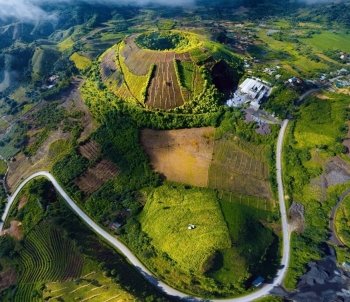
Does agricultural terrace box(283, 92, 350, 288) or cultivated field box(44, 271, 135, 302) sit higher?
agricultural terrace box(283, 92, 350, 288)

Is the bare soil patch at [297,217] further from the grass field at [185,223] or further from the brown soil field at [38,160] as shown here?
the brown soil field at [38,160]

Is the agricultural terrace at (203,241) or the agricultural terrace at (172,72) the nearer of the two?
the agricultural terrace at (203,241)

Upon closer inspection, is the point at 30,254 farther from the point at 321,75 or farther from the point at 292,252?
the point at 321,75

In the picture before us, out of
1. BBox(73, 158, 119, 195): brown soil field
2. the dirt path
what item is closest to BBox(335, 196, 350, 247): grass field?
the dirt path

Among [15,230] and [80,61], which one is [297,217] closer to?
[15,230]

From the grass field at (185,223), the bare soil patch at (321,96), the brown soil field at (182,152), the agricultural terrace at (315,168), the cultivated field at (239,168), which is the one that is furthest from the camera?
the bare soil patch at (321,96)

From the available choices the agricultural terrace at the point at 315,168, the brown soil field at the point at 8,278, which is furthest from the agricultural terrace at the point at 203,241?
the brown soil field at the point at 8,278

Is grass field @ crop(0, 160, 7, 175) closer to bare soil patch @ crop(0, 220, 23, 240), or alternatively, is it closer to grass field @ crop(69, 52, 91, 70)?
bare soil patch @ crop(0, 220, 23, 240)

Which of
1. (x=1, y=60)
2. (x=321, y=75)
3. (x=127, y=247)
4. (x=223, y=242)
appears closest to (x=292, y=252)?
(x=223, y=242)
